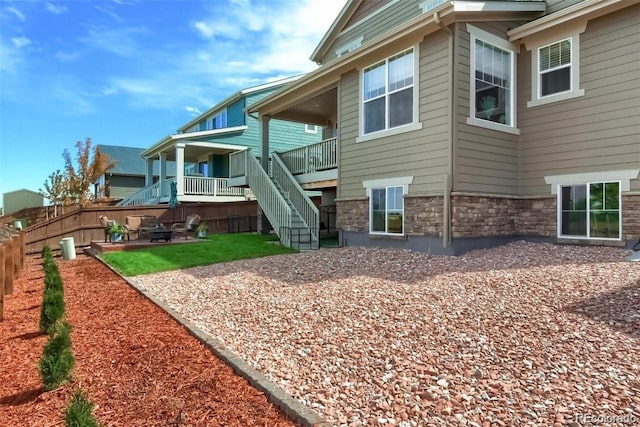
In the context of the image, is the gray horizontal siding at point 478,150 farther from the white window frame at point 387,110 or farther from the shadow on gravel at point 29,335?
the shadow on gravel at point 29,335

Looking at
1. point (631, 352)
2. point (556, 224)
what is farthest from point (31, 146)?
point (631, 352)

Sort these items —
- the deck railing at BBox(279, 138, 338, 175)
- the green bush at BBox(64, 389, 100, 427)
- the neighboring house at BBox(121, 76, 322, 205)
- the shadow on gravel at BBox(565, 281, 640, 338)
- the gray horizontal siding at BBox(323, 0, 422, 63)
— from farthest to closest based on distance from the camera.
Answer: the neighboring house at BBox(121, 76, 322, 205), the deck railing at BBox(279, 138, 338, 175), the gray horizontal siding at BBox(323, 0, 422, 63), the shadow on gravel at BBox(565, 281, 640, 338), the green bush at BBox(64, 389, 100, 427)

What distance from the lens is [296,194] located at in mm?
12891

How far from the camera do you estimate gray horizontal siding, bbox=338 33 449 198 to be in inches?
351

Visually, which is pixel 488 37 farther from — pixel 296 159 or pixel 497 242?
pixel 296 159

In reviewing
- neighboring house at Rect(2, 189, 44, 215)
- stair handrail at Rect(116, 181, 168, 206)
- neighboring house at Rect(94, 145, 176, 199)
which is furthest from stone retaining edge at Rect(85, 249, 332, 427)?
neighboring house at Rect(94, 145, 176, 199)

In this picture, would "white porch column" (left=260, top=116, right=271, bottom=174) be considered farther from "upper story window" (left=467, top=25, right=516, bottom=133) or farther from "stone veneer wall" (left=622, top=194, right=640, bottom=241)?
"stone veneer wall" (left=622, top=194, right=640, bottom=241)

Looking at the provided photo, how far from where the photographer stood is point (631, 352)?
358 cm

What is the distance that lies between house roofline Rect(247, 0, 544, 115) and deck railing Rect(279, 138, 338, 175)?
187cm

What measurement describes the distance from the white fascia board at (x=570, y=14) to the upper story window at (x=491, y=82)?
38cm

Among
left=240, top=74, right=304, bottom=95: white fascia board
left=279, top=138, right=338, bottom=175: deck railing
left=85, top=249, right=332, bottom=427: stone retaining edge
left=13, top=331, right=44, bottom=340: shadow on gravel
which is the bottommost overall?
left=13, top=331, right=44, bottom=340: shadow on gravel

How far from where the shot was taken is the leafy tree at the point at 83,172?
25734 millimetres

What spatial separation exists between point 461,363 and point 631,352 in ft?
4.76

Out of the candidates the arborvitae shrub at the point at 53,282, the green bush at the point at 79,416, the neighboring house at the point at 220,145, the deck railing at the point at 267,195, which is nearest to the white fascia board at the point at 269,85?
the neighboring house at the point at 220,145
